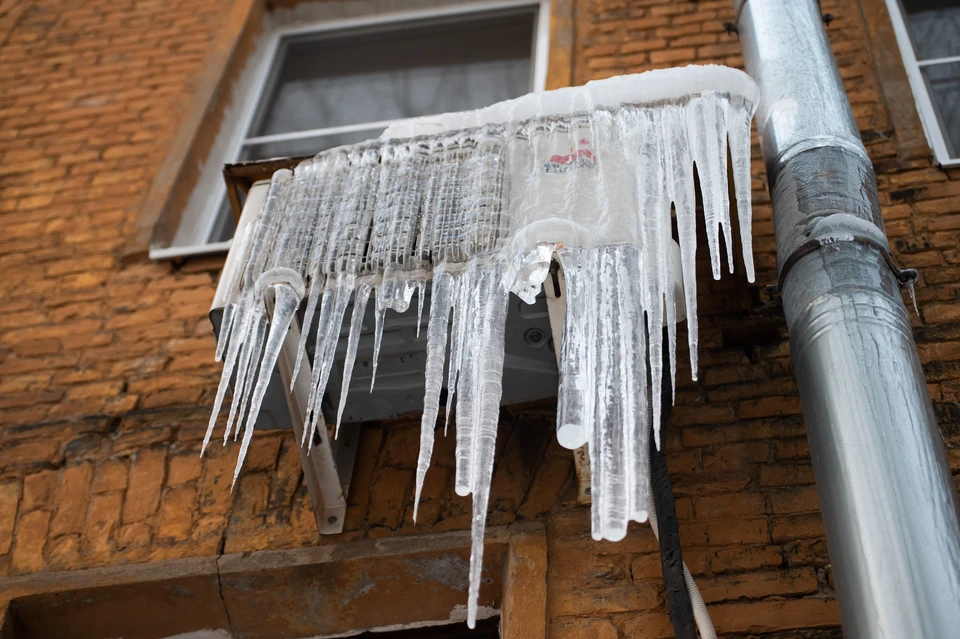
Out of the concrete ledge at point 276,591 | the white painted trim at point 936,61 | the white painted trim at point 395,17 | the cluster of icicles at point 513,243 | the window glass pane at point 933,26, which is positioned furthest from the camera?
the white painted trim at point 395,17

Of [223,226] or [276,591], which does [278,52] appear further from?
[276,591]

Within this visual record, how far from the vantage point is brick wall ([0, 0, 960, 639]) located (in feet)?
9.18

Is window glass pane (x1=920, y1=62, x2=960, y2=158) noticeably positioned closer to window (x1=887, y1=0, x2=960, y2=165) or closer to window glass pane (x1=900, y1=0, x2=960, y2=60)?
window (x1=887, y1=0, x2=960, y2=165)

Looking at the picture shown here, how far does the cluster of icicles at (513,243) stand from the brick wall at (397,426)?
0.59m

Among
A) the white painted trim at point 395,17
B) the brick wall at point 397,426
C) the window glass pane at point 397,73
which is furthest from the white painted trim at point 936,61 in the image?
the white painted trim at point 395,17

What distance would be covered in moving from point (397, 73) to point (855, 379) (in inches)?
141

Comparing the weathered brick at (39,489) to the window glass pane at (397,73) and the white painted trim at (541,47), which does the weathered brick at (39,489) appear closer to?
the window glass pane at (397,73)

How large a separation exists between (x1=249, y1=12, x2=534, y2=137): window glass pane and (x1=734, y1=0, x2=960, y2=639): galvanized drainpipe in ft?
7.22

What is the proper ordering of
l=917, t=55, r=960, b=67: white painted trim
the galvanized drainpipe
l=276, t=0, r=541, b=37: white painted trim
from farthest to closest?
l=276, t=0, r=541, b=37: white painted trim → l=917, t=55, r=960, b=67: white painted trim → the galvanized drainpipe

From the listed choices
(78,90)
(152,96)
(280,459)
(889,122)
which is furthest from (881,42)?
(78,90)

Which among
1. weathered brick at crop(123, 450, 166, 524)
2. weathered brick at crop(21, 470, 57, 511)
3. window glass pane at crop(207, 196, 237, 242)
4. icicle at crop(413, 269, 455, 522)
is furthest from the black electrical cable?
window glass pane at crop(207, 196, 237, 242)

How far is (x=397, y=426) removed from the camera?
10.9 ft

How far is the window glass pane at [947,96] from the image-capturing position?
399 cm

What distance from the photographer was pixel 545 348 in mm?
2846
